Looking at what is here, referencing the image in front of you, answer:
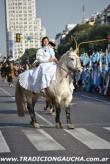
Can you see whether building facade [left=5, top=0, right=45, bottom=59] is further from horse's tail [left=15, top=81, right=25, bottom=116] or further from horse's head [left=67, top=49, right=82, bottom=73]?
horse's head [left=67, top=49, right=82, bottom=73]

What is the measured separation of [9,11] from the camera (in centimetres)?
17088

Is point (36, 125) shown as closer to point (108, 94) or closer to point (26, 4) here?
point (108, 94)

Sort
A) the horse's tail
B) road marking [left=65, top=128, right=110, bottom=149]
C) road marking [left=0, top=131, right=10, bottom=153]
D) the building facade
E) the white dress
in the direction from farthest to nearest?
1. the building facade
2. the horse's tail
3. the white dress
4. road marking [left=65, top=128, right=110, bottom=149]
5. road marking [left=0, top=131, right=10, bottom=153]

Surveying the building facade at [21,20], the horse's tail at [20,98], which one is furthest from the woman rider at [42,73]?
the building facade at [21,20]

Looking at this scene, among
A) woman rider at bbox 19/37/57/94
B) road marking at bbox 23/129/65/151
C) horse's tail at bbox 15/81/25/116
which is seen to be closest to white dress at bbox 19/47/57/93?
woman rider at bbox 19/37/57/94

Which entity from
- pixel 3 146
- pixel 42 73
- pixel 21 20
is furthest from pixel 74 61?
pixel 21 20

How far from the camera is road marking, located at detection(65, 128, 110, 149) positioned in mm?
10586

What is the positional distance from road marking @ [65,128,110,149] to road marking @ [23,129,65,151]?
Answer: 570 millimetres

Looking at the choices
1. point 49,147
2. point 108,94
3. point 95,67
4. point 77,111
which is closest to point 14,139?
point 49,147

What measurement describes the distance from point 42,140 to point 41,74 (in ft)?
8.13

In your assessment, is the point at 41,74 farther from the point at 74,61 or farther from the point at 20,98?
the point at 20,98

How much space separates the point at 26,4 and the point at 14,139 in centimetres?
15622

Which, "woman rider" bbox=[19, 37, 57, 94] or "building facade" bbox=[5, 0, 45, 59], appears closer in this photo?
"woman rider" bbox=[19, 37, 57, 94]

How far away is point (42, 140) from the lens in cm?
1136
